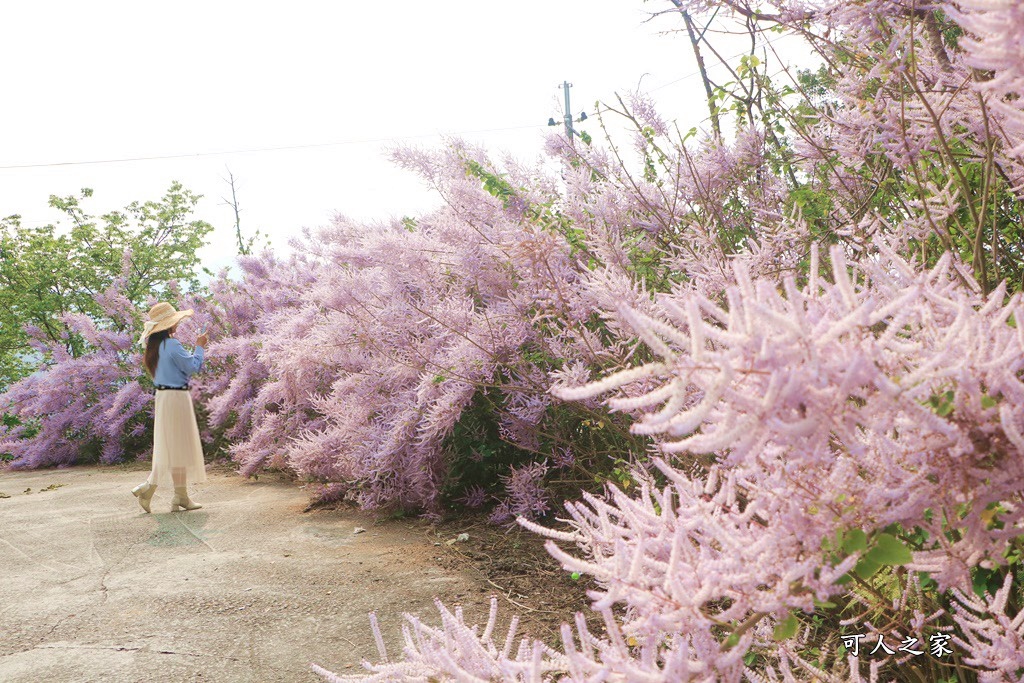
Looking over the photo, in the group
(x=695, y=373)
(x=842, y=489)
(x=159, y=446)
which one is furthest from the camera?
(x=159, y=446)

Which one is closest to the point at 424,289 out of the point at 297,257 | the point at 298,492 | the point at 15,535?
the point at 298,492

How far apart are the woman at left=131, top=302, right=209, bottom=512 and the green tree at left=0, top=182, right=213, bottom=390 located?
19.3ft

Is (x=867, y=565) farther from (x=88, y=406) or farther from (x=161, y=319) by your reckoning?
(x=88, y=406)

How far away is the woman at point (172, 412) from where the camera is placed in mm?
6969

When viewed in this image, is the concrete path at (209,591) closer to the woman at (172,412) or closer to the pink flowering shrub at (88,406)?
the woman at (172,412)

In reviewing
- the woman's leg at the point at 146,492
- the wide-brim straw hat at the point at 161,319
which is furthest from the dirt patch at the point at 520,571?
the wide-brim straw hat at the point at 161,319

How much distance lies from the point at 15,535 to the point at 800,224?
614cm

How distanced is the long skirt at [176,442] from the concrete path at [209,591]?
1.28 feet

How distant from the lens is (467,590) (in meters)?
4.14

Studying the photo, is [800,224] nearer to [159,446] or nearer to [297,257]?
[159,446]

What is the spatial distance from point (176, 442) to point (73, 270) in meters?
8.35

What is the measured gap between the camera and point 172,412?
722cm

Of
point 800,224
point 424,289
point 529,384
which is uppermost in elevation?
point 800,224

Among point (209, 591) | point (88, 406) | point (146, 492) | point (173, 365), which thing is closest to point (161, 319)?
point (173, 365)
